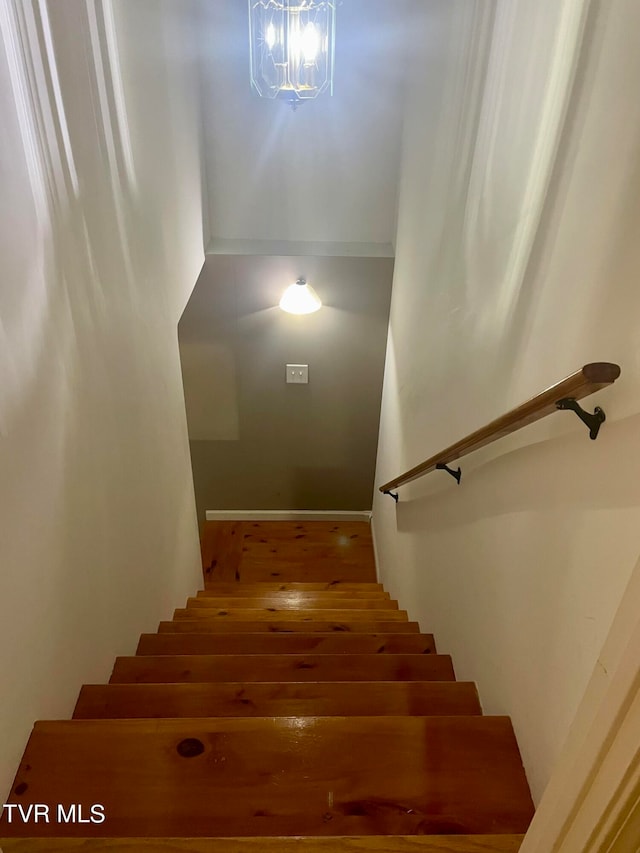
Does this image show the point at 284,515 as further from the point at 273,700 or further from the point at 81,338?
the point at 81,338

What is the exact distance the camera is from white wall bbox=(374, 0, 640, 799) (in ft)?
2.74

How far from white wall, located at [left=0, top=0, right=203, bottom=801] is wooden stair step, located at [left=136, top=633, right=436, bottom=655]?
4.2 inches

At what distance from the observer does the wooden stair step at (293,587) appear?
3.42 metres

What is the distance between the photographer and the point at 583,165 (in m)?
0.95

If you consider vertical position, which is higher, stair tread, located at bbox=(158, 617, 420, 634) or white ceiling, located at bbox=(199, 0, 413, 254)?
white ceiling, located at bbox=(199, 0, 413, 254)

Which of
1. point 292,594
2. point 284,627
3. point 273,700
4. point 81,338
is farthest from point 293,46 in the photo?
point 292,594

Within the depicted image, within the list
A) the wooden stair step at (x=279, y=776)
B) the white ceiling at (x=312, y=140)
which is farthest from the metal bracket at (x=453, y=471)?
the white ceiling at (x=312, y=140)

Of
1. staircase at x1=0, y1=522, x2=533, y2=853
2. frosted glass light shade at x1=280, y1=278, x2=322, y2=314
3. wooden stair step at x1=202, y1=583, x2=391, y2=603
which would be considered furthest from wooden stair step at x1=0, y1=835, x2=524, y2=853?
frosted glass light shade at x1=280, y1=278, x2=322, y2=314

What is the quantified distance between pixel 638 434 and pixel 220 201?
2826mm

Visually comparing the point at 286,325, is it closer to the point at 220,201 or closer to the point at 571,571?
the point at 220,201

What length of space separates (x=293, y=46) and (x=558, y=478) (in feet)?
7.78

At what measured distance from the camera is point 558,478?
102 centimetres

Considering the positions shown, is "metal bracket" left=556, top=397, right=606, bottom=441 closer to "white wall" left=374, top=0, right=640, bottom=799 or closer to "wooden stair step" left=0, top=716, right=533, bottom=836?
"white wall" left=374, top=0, right=640, bottom=799

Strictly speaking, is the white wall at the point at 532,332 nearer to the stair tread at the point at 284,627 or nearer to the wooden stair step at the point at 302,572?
the stair tread at the point at 284,627
